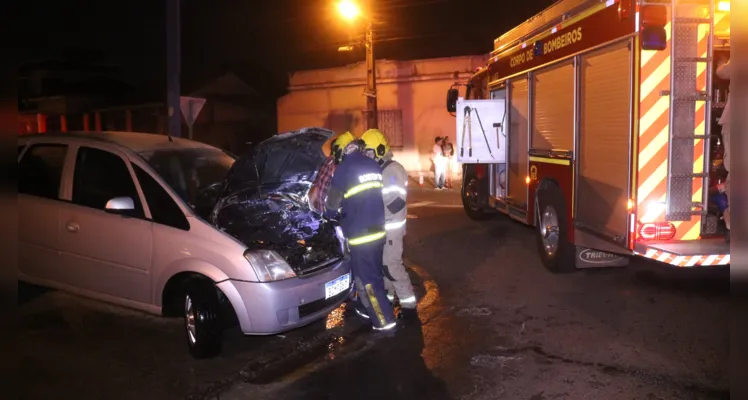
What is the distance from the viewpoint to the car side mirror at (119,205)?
5.25 metres

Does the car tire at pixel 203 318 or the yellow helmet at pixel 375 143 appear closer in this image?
the car tire at pixel 203 318

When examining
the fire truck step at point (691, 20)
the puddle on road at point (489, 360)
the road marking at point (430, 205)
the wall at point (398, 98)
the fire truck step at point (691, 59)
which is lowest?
the puddle on road at point (489, 360)

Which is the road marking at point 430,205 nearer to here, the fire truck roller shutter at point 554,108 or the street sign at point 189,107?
the street sign at point 189,107

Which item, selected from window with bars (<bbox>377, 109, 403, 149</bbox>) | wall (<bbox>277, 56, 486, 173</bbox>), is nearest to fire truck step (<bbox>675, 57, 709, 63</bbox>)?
wall (<bbox>277, 56, 486, 173</bbox>)

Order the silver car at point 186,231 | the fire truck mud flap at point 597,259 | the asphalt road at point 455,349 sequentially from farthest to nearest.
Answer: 1. the fire truck mud flap at point 597,259
2. the silver car at point 186,231
3. the asphalt road at point 455,349

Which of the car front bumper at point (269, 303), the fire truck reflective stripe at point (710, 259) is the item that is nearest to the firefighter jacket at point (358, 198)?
the car front bumper at point (269, 303)

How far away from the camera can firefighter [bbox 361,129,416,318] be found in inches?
244

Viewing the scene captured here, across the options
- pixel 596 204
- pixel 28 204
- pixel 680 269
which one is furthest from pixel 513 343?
pixel 28 204

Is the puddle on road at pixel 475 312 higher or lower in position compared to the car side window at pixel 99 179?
lower

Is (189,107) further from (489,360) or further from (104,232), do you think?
(489,360)

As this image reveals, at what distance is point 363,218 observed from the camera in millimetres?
5711

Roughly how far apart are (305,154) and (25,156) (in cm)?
270

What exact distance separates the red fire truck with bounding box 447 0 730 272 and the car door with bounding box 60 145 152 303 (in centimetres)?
441

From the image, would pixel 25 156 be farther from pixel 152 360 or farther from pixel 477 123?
pixel 477 123
